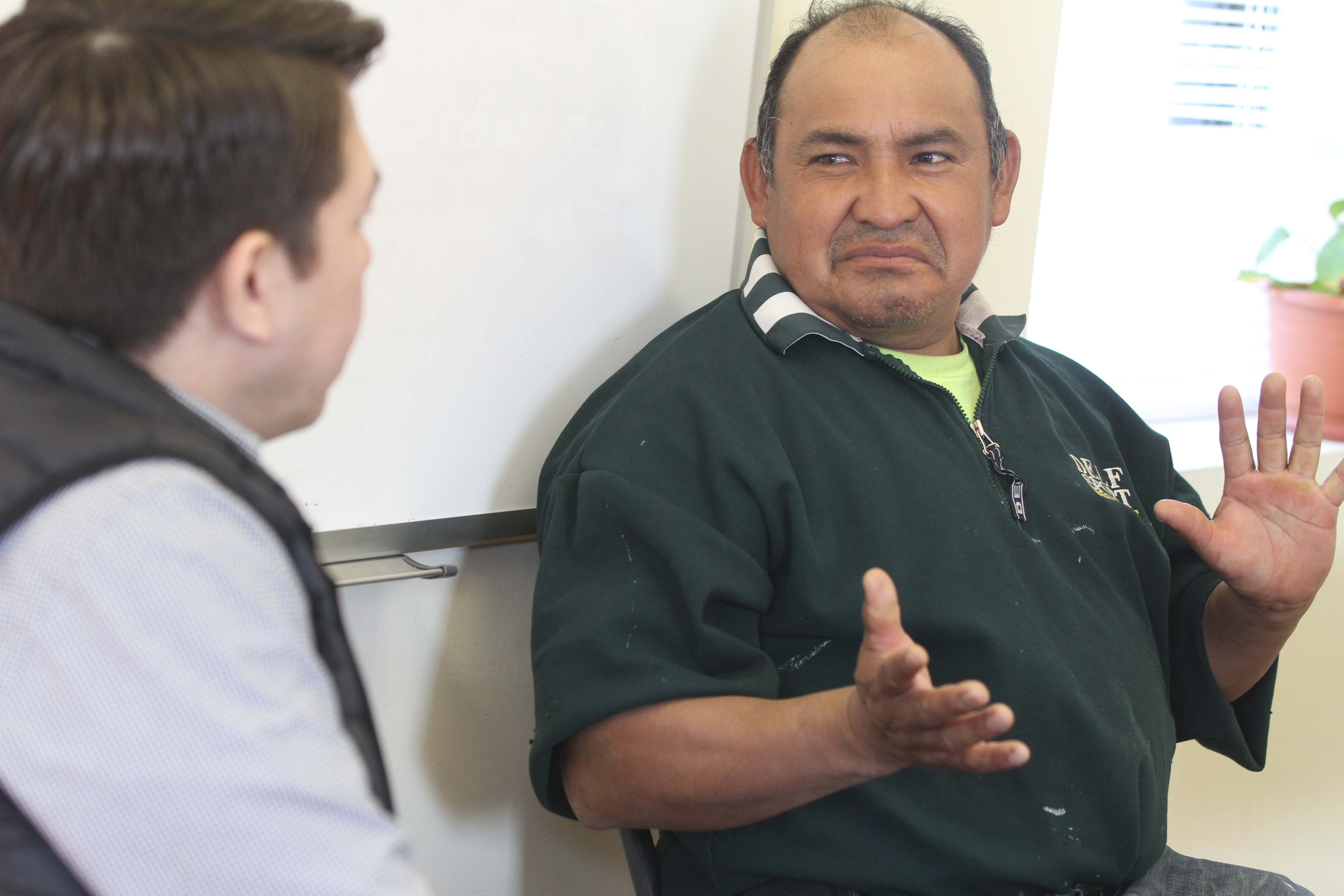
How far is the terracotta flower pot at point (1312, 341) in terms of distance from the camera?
217 cm

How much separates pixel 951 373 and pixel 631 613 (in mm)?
604

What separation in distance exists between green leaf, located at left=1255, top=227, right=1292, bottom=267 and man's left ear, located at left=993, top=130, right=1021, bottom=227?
1.11 meters

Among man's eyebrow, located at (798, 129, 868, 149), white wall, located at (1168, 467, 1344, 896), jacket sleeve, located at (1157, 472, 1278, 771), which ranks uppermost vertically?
man's eyebrow, located at (798, 129, 868, 149)

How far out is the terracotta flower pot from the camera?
217 cm

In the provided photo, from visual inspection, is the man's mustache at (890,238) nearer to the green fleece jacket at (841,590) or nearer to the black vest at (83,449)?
the green fleece jacket at (841,590)

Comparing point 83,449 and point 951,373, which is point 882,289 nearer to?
point 951,373

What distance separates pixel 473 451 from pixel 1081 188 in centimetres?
150

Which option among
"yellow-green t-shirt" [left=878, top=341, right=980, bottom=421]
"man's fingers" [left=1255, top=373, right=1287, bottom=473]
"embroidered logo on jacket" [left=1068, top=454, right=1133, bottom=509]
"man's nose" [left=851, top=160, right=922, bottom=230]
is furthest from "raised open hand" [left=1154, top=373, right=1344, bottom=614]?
"man's nose" [left=851, top=160, right=922, bottom=230]

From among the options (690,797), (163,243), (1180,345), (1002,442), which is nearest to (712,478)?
(690,797)

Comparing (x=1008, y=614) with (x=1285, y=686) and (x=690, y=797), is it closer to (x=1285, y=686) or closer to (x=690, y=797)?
(x=690, y=797)

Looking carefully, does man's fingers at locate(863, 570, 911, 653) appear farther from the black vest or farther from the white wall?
the white wall

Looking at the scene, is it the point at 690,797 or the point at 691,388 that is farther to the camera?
the point at 691,388

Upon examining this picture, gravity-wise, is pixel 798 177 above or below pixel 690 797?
above

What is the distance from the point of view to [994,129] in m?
1.40
